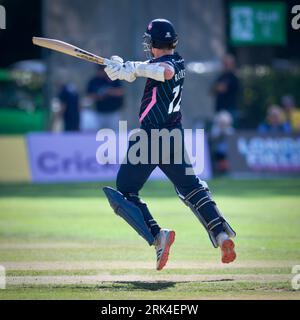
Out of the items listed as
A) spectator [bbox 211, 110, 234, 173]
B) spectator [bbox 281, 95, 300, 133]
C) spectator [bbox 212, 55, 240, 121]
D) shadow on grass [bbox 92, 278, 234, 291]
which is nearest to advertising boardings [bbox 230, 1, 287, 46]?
spectator [bbox 281, 95, 300, 133]

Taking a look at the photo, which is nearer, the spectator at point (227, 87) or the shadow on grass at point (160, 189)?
the shadow on grass at point (160, 189)

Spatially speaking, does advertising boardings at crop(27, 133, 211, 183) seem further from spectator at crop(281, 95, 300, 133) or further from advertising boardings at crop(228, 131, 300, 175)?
spectator at crop(281, 95, 300, 133)

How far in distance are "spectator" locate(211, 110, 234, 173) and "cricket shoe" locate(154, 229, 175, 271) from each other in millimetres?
13535

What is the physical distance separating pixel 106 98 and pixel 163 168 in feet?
46.5

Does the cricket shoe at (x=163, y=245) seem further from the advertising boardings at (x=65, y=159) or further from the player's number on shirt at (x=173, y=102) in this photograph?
the advertising boardings at (x=65, y=159)

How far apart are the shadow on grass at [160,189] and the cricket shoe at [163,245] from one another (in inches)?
372

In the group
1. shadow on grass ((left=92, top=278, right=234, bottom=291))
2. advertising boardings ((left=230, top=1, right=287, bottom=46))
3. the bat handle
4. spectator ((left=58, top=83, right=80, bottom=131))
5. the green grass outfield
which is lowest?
shadow on grass ((left=92, top=278, right=234, bottom=291))

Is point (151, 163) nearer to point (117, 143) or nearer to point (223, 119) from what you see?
point (117, 143)

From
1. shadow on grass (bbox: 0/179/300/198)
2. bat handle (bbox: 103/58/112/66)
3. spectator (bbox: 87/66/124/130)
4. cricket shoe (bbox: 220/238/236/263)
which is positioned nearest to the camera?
cricket shoe (bbox: 220/238/236/263)

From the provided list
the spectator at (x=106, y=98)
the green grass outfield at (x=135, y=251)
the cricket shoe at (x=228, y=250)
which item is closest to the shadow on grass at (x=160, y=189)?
the green grass outfield at (x=135, y=251)

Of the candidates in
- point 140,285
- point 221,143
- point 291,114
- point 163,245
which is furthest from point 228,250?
point 291,114

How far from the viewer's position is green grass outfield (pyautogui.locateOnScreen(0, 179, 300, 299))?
9.24 meters

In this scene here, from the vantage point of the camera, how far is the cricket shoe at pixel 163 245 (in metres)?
9.80
